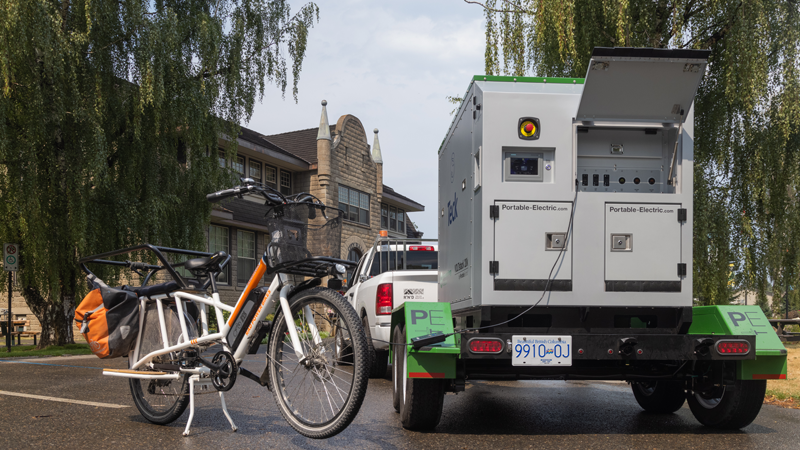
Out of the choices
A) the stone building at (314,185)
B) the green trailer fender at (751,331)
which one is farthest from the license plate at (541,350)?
the stone building at (314,185)

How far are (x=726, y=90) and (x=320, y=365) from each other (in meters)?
11.0

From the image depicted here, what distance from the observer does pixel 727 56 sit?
12.7 m

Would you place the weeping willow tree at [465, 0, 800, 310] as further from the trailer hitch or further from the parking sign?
the parking sign

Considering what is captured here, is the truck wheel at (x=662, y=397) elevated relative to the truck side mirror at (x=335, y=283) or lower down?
lower down

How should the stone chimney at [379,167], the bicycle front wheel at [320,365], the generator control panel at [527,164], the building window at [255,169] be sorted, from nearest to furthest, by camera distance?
the bicycle front wheel at [320,365] → the generator control panel at [527,164] → the building window at [255,169] → the stone chimney at [379,167]

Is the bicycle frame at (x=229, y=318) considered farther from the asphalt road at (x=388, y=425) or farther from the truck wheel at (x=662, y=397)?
the truck wheel at (x=662, y=397)

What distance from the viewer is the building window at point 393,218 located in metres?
37.9

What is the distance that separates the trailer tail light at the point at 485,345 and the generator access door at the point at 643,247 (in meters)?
1.06

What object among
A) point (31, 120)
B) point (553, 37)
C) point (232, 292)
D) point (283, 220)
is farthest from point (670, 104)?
point (232, 292)

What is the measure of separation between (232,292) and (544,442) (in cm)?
2239

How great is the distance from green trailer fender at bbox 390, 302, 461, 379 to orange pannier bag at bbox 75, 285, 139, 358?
2138mm

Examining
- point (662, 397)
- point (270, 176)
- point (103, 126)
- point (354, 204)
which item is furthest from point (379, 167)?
point (662, 397)

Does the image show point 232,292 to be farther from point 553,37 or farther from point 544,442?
point 544,442

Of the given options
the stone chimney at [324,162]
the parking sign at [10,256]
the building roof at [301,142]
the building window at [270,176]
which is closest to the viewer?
the parking sign at [10,256]
